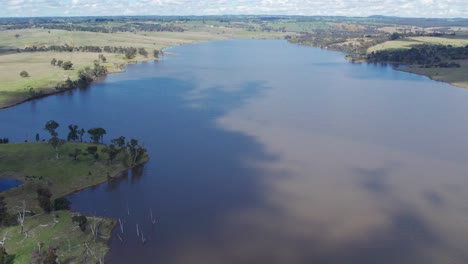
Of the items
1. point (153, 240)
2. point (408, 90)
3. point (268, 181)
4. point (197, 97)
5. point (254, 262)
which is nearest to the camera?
point (254, 262)

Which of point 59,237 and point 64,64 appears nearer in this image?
point 59,237

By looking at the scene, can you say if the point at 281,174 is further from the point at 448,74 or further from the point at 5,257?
the point at 448,74

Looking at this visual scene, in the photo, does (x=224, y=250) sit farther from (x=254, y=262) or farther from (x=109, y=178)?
(x=109, y=178)

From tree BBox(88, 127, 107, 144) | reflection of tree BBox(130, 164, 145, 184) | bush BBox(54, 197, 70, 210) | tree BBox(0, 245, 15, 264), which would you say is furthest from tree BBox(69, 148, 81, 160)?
tree BBox(0, 245, 15, 264)

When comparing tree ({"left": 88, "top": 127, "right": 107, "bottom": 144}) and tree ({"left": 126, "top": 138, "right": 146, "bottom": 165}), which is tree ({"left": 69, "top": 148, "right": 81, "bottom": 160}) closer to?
tree ({"left": 88, "top": 127, "right": 107, "bottom": 144})

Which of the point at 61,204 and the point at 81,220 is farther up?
the point at 81,220

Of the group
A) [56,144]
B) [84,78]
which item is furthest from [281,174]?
[84,78]

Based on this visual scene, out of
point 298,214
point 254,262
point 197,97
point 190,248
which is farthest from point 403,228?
point 197,97
